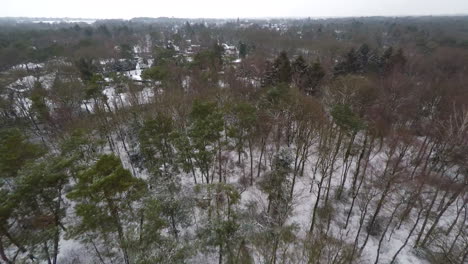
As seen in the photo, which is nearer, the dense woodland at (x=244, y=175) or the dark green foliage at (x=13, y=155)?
the dense woodland at (x=244, y=175)

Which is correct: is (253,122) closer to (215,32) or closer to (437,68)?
(437,68)

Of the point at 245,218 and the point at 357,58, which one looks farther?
the point at 357,58

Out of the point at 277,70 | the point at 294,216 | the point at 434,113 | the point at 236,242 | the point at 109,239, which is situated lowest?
the point at 294,216

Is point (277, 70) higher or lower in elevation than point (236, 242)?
higher

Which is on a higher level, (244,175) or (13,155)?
(13,155)

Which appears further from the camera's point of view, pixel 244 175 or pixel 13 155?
pixel 244 175

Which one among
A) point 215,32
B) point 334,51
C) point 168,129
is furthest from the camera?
point 215,32

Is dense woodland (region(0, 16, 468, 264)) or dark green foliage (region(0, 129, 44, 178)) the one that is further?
dark green foliage (region(0, 129, 44, 178))

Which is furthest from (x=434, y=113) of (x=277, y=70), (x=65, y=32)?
(x=65, y=32)
